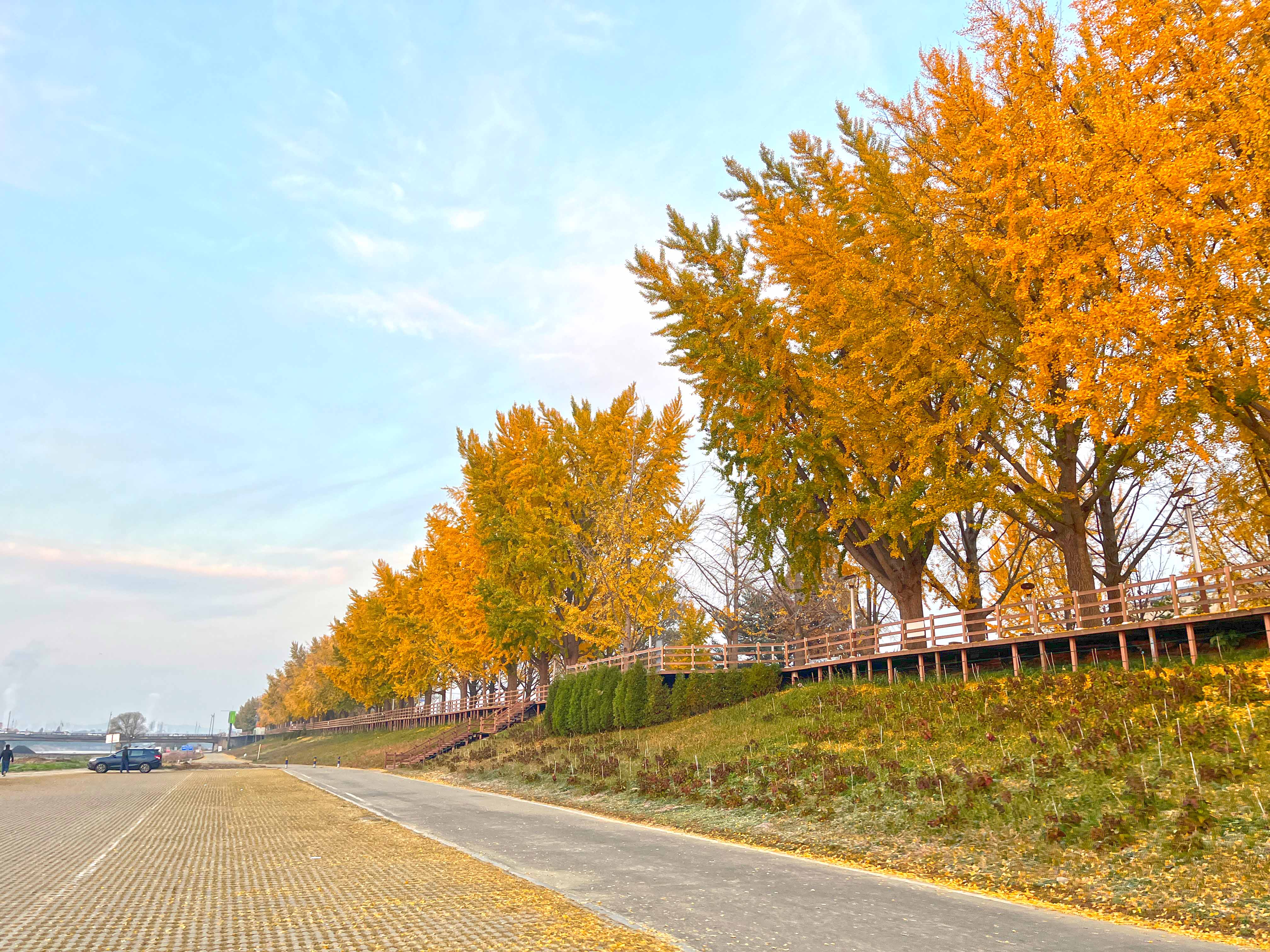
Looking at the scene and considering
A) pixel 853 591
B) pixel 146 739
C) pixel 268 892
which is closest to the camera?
pixel 268 892

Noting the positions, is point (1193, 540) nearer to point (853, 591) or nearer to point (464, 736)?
point (853, 591)

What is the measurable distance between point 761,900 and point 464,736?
33.9 m

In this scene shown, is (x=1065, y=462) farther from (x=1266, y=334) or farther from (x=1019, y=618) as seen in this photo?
(x=1266, y=334)

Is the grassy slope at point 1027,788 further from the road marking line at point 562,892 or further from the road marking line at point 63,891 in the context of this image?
the road marking line at point 63,891

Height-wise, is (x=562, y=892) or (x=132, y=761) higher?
(x=562, y=892)

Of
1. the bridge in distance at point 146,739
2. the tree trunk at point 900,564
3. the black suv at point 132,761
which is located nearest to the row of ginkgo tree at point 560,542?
the tree trunk at point 900,564

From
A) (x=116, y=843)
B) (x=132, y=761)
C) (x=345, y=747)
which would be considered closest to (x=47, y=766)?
(x=132, y=761)

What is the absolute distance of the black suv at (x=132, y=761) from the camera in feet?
126

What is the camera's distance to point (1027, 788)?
38.1 ft

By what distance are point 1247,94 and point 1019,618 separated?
1193 centimetres

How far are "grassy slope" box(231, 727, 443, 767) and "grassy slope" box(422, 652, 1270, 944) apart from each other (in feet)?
101

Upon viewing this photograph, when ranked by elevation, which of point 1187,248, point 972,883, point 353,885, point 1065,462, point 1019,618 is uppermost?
point 1187,248

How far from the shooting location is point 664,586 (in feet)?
110

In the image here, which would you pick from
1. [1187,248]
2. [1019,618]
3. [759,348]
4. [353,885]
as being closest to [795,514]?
[759,348]
